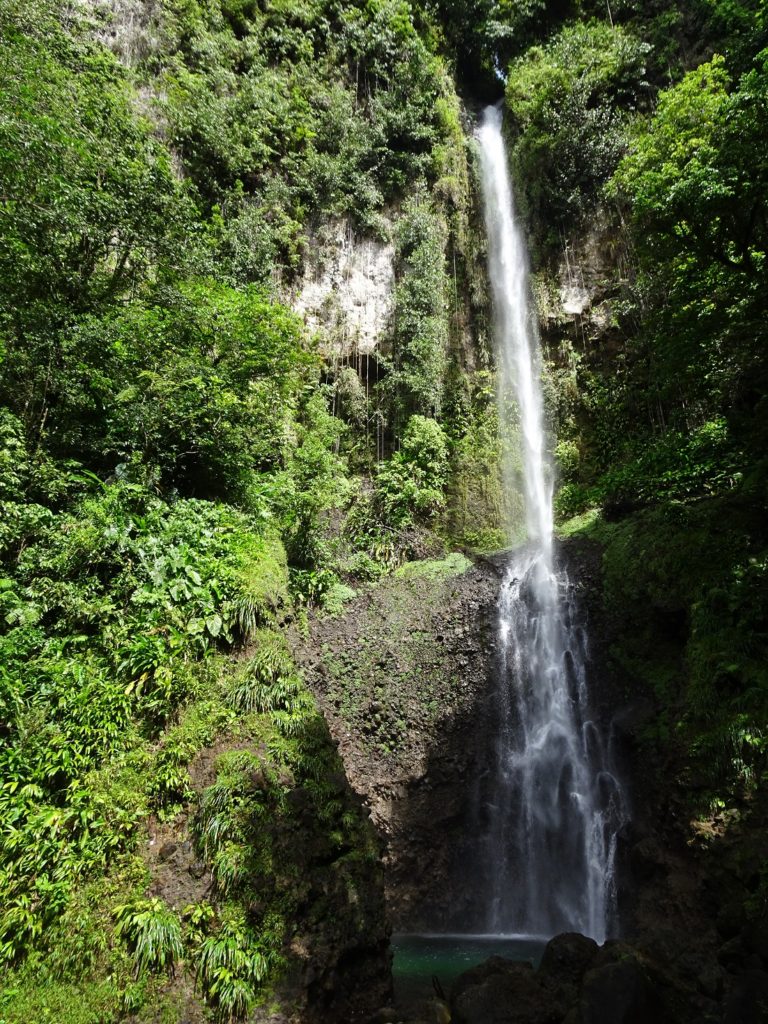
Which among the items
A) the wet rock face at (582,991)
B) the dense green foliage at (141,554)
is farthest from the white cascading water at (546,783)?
the dense green foliage at (141,554)

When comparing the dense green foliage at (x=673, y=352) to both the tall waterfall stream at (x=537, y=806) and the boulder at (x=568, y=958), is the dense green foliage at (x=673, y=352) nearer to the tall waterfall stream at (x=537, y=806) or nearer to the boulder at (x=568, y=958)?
the tall waterfall stream at (x=537, y=806)

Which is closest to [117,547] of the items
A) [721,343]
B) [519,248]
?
[721,343]

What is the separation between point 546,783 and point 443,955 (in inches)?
127

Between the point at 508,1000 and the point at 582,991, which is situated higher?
the point at 582,991

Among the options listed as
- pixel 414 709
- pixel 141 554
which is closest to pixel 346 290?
pixel 414 709

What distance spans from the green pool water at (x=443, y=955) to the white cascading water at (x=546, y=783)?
0.58 meters

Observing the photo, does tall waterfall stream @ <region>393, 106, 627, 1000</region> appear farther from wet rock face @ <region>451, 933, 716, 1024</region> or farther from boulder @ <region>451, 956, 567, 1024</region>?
Answer: wet rock face @ <region>451, 933, 716, 1024</region>

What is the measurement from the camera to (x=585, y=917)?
8.30 m

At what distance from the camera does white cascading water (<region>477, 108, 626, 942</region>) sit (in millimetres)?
8727

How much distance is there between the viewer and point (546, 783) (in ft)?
32.1

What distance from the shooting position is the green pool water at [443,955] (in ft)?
21.3

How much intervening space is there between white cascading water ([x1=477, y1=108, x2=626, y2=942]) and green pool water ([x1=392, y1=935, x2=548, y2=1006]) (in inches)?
22.8

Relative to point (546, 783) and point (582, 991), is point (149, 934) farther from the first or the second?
point (546, 783)

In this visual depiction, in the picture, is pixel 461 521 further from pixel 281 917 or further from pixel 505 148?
pixel 505 148
